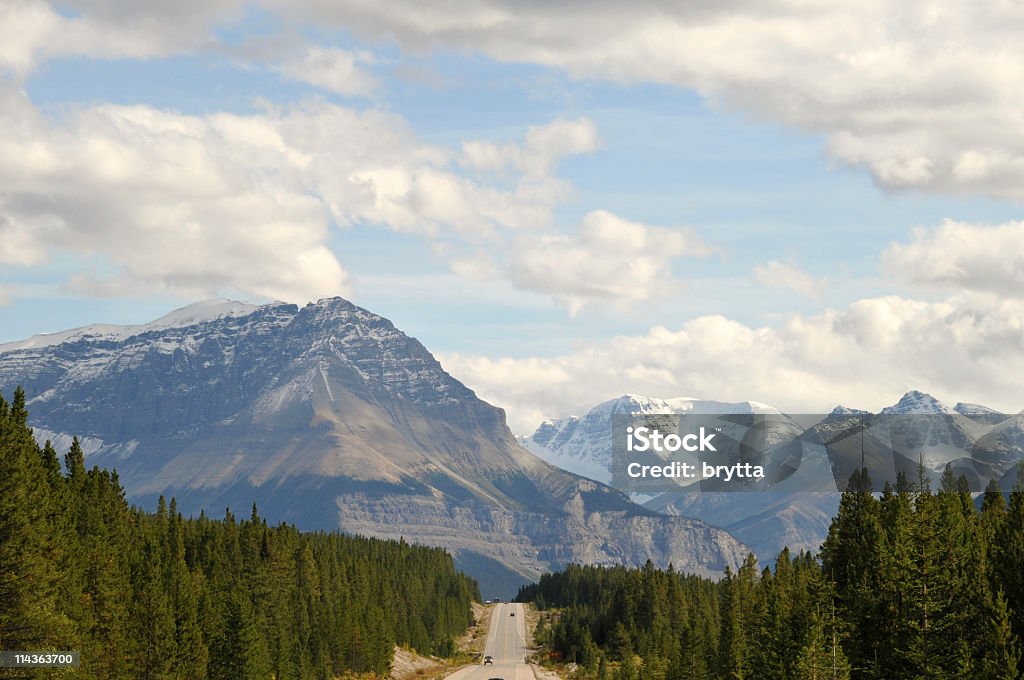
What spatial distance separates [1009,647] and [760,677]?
31139mm

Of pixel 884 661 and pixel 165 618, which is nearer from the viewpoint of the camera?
pixel 884 661

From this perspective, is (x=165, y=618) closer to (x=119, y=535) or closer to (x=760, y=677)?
(x=119, y=535)

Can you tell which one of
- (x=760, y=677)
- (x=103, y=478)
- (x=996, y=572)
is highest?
(x=103, y=478)

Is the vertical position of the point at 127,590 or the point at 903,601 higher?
the point at 127,590

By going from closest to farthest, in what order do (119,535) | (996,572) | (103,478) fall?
(996,572)
(119,535)
(103,478)

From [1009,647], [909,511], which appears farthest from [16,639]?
[909,511]

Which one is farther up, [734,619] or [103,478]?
[103,478]

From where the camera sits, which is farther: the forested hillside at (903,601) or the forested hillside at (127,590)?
the forested hillside at (903,601)

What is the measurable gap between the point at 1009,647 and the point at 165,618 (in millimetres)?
79686

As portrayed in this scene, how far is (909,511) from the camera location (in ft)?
402

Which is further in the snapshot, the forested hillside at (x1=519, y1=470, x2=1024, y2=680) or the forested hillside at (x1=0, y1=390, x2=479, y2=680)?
the forested hillside at (x1=519, y1=470, x2=1024, y2=680)

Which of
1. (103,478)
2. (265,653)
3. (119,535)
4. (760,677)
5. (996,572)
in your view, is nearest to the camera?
(996,572)

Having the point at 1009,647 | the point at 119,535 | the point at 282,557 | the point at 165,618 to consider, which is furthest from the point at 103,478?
the point at 1009,647

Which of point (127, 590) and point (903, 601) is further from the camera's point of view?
point (127, 590)
